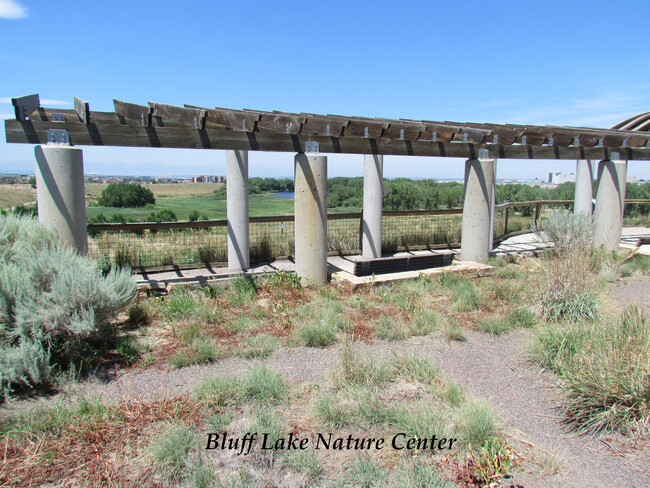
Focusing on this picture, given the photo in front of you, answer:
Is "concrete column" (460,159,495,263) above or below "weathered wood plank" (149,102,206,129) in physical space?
below

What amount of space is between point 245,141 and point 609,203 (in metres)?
9.40

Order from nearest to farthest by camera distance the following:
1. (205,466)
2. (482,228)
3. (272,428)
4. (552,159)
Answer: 1. (205,466)
2. (272,428)
3. (482,228)
4. (552,159)

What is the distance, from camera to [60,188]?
6.29 metres

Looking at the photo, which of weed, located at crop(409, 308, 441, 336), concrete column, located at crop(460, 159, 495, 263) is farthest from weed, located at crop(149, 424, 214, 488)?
concrete column, located at crop(460, 159, 495, 263)

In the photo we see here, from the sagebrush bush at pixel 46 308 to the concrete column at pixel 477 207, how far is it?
7171mm

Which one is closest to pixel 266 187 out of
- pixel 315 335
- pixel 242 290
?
pixel 242 290

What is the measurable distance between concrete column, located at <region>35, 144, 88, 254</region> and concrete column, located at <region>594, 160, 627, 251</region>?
11.4 m

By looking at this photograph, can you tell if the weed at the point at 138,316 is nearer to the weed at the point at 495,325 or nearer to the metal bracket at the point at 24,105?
the metal bracket at the point at 24,105

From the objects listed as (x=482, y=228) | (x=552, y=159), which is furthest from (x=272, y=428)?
(x=552, y=159)

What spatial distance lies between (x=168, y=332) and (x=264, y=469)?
3.14 m

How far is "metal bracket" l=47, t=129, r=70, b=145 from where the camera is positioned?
6227 millimetres

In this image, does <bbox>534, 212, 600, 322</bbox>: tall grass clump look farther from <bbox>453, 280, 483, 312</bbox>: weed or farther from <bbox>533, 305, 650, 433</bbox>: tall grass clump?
<bbox>533, 305, 650, 433</bbox>: tall grass clump

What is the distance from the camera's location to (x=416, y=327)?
588 cm

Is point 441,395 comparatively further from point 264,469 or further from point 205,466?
point 205,466
